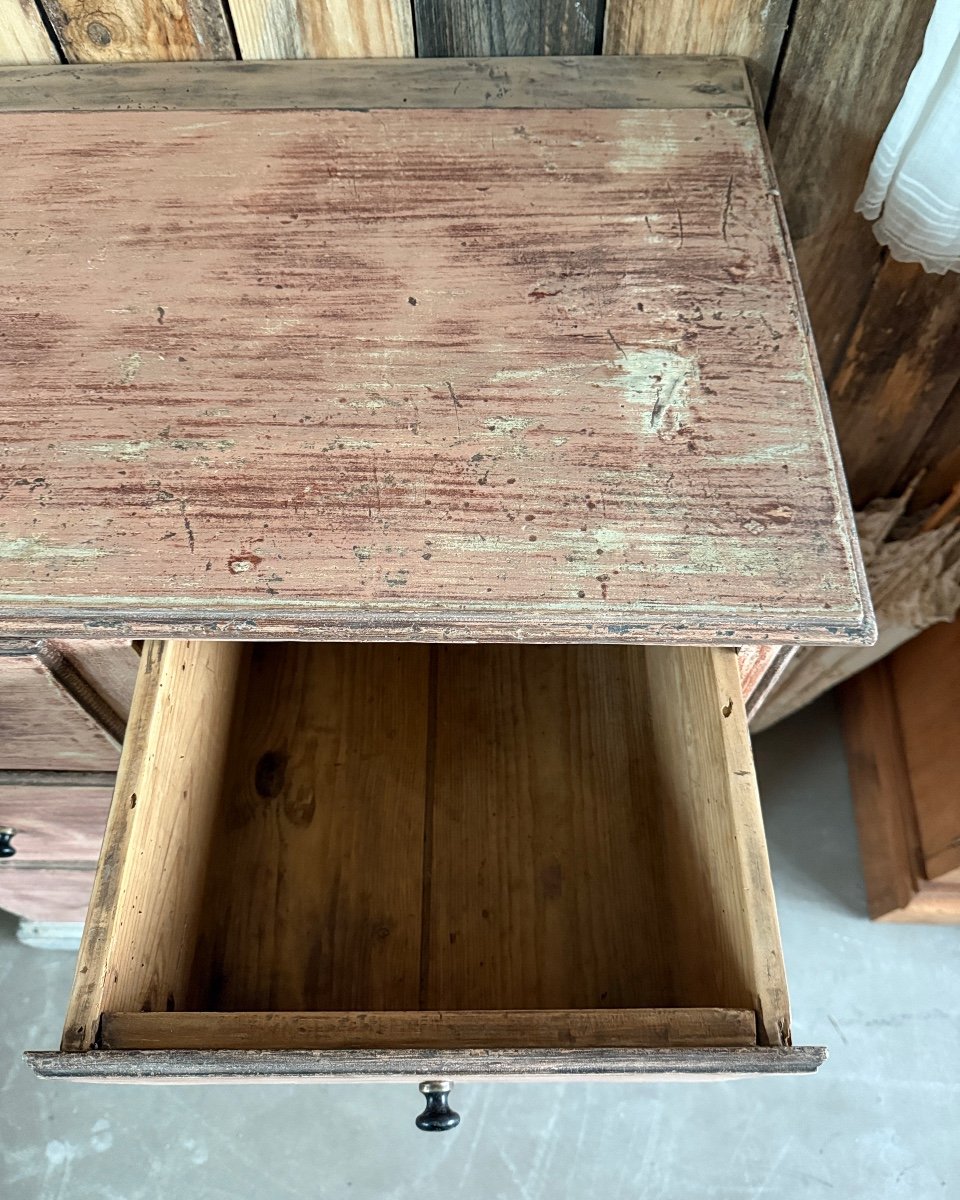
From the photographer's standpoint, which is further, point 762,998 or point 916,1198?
point 916,1198

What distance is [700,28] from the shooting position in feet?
2.42

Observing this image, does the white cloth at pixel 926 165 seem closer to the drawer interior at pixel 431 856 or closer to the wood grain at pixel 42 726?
the drawer interior at pixel 431 856

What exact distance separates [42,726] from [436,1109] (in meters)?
0.44

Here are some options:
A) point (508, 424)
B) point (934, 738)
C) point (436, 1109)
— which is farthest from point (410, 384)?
point (934, 738)

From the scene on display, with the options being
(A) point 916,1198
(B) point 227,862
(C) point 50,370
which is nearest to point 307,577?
(C) point 50,370

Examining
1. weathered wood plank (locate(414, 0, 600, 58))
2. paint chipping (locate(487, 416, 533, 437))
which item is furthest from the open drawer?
weathered wood plank (locate(414, 0, 600, 58))

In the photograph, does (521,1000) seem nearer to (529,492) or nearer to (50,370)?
(529,492)

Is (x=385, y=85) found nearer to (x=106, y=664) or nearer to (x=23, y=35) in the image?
Answer: (x=23, y=35)

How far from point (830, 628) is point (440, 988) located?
45 centimetres

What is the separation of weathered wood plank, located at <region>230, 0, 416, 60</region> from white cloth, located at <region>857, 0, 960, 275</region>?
43cm

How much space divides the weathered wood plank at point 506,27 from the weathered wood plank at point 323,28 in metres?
0.02

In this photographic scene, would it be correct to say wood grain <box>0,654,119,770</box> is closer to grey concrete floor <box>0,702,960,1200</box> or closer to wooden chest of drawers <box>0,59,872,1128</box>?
wooden chest of drawers <box>0,59,872,1128</box>

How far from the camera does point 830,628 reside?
1.66 feet

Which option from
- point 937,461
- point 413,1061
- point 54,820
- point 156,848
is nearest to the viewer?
point 413,1061
